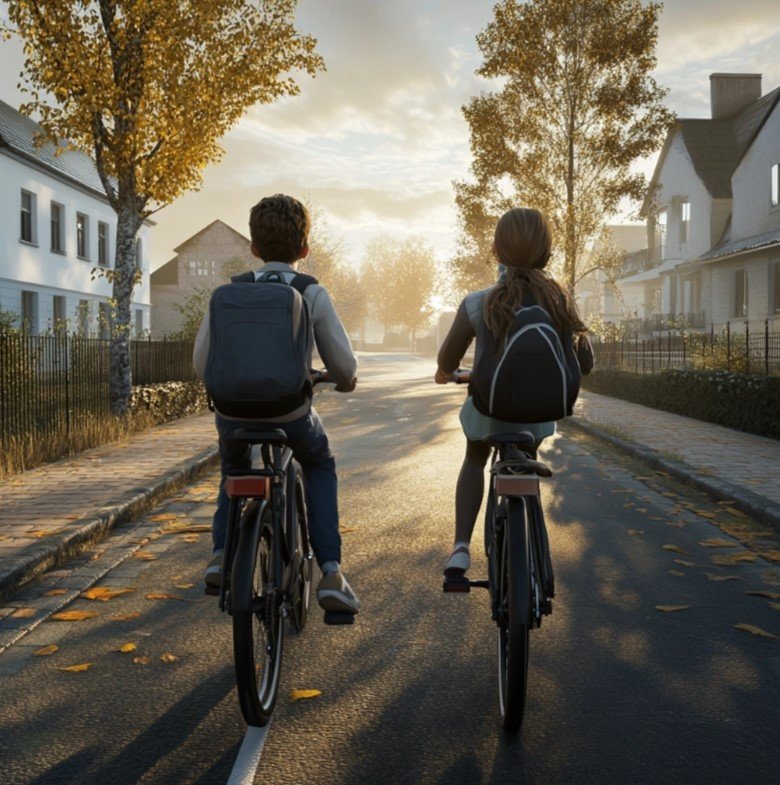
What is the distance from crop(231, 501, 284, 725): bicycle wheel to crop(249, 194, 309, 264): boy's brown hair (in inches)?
43.2

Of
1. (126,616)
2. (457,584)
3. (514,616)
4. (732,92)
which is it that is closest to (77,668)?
(126,616)

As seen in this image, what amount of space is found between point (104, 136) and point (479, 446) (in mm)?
11955

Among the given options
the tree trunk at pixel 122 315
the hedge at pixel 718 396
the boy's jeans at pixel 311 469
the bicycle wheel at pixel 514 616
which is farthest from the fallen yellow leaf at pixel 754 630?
the tree trunk at pixel 122 315

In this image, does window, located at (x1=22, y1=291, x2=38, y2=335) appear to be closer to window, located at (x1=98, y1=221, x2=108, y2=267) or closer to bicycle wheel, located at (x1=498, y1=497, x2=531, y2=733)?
window, located at (x1=98, y1=221, x2=108, y2=267)

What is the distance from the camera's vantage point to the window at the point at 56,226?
32.5m

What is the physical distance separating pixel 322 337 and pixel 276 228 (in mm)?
505

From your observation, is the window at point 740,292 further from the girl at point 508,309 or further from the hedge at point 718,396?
the girl at point 508,309

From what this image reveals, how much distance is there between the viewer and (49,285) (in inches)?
1228

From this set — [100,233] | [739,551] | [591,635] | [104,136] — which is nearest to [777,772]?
[591,635]

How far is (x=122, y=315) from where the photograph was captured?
15.0m

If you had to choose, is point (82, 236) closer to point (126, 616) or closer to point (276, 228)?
point (126, 616)

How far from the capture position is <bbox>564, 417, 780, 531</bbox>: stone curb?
696 cm

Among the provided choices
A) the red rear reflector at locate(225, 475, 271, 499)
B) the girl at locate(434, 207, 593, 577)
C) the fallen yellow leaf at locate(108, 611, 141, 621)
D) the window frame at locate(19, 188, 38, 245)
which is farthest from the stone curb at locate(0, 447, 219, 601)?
the window frame at locate(19, 188, 38, 245)

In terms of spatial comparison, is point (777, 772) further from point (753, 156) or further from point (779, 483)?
point (753, 156)
